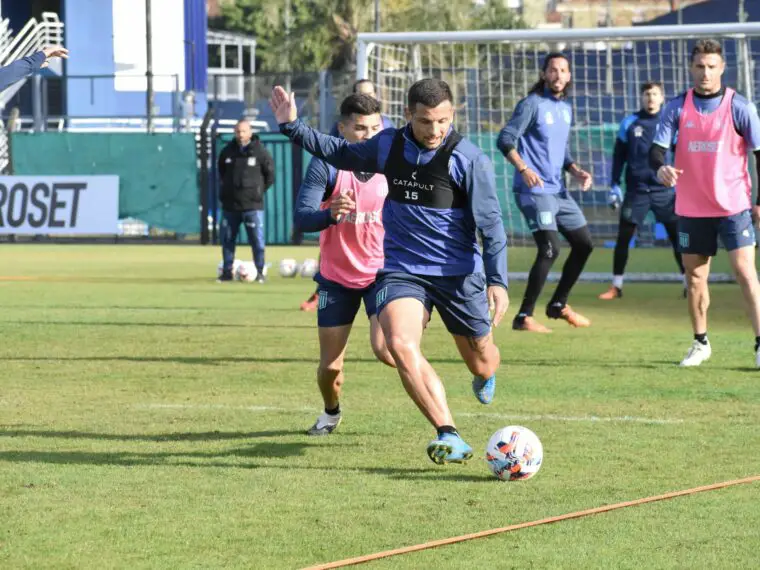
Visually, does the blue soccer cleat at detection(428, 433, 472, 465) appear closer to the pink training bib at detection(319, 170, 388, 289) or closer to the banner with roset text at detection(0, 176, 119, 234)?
the pink training bib at detection(319, 170, 388, 289)

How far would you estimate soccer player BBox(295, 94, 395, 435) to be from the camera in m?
7.85

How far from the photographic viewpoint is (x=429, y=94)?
268 inches

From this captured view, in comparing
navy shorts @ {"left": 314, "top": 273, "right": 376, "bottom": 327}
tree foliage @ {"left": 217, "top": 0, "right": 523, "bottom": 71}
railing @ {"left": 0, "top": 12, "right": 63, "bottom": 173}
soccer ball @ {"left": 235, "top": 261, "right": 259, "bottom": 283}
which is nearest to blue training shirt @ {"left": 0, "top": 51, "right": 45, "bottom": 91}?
navy shorts @ {"left": 314, "top": 273, "right": 376, "bottom": 327}

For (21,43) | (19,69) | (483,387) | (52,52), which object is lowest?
(483,387)

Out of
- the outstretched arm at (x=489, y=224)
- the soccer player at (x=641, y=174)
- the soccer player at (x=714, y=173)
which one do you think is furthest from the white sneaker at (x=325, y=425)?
the soccer player at (x=641, y=174)

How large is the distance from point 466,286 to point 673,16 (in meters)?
51.7

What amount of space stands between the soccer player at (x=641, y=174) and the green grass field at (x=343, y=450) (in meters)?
2.45

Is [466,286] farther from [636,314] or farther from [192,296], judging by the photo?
[192,296]

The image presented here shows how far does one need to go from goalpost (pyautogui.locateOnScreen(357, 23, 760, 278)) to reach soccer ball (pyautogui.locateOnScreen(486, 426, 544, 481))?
9.99m

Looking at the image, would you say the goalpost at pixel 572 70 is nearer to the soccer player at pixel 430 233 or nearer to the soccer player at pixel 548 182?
the soccer player at pixel 548 182

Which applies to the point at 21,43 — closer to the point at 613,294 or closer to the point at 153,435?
the point at 613,294

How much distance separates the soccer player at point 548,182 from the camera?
1274 centimetres

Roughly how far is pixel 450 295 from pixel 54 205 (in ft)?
73.6

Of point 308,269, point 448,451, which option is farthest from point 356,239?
point 308,269
